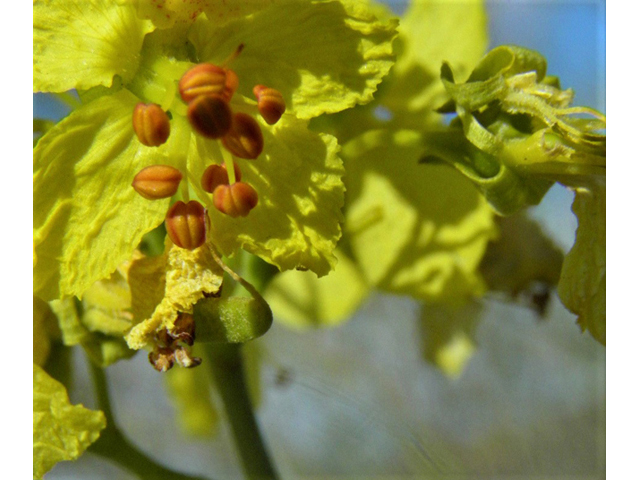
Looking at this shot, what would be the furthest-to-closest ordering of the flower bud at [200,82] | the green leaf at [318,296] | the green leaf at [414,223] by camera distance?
the green leaf at [318,296] → the green leaf at [414,223] → the flower bud at [200,82]

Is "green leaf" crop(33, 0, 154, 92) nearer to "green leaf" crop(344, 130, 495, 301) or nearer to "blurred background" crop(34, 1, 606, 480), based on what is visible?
"green leaf" crop(344, 130, 495, 301)

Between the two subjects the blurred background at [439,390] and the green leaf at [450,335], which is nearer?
the green leaf at [450,335]

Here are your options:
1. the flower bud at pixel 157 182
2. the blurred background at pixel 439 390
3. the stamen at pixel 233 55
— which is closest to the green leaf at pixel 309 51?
the stamen at pixel 233 55

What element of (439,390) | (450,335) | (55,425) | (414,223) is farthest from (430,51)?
(439,390)

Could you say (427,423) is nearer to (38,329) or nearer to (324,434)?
(324,434)

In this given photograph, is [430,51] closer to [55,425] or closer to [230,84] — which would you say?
[230,84]

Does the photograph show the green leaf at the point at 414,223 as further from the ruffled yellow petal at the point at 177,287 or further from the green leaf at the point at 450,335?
the ruffled yellow petal at the point at 177,287
